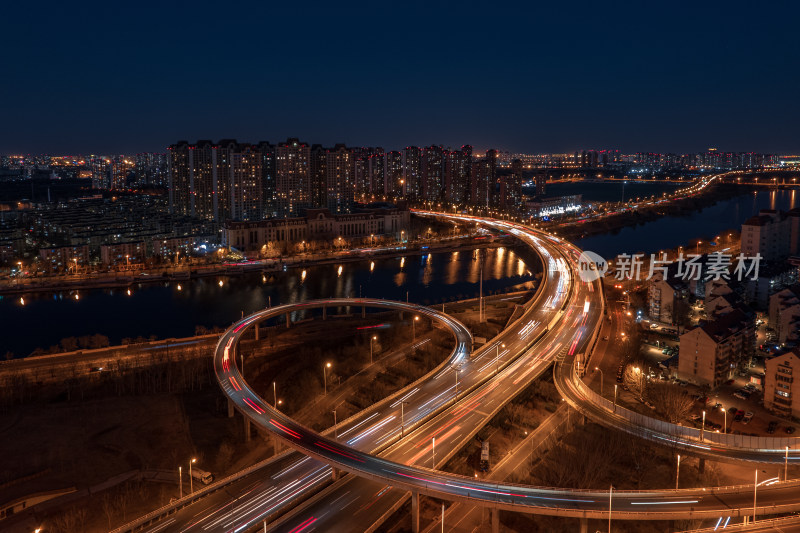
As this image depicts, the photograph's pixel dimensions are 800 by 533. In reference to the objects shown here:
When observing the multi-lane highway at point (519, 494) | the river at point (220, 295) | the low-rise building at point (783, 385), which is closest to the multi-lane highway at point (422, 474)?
the multi-lane highway at point (519, 494)

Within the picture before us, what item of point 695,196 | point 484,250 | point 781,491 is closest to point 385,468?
point 781,491

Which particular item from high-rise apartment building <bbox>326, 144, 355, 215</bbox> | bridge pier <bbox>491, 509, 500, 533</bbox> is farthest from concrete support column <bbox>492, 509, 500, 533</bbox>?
high-rise apartment building <bbox>326, 144, 355, 215</bbox>

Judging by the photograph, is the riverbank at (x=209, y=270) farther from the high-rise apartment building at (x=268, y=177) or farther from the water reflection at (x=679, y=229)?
the high-rise apartment building at (x=268, y=177)

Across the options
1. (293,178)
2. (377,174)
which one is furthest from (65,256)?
(377,174)

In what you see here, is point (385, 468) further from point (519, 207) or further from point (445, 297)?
point (519, 207)

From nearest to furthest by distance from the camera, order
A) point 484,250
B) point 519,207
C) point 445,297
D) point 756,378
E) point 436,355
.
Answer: point 756,378 < point 436,355 < point 445,297 < point 484,250 < point 519,207

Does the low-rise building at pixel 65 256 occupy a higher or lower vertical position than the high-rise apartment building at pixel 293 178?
lower

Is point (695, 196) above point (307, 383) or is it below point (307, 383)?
above

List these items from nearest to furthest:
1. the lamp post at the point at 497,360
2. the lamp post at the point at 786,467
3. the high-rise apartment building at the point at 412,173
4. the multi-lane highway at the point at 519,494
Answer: the multi-lane highway at the point at 519,494, the lamp post at the point at 786,467, the lamp post at the point at 497,360, the high-rise apartment building at the point at 412,173
